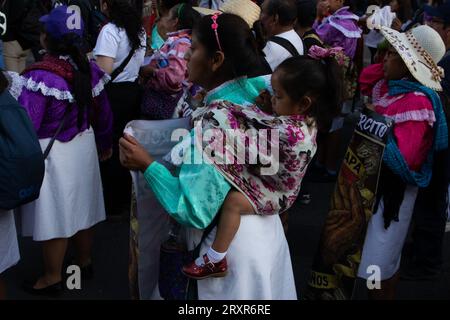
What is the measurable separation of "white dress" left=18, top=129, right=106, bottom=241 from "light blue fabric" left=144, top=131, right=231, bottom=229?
67.2 inches

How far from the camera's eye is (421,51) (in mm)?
3312

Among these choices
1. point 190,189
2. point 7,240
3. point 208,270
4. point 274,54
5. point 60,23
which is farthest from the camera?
point 274,54

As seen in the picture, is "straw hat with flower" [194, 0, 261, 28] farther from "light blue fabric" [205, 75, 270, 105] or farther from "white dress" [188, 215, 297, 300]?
"white dress" [188, 215, 297, 300]

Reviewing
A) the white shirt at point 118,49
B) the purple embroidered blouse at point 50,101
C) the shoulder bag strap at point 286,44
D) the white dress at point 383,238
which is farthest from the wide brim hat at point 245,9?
the white dress at point 383,238

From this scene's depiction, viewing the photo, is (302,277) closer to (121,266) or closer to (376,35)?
(121,266)

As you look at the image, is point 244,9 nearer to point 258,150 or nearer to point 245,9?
point 245,9

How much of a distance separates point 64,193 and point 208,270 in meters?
1.78

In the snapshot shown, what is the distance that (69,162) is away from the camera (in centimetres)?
388

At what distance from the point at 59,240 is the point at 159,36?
76.9 inches

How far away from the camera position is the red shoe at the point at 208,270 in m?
2.34

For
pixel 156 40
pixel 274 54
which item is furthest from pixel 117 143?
pixel 274 54

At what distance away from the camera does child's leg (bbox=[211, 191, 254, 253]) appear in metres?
2.30

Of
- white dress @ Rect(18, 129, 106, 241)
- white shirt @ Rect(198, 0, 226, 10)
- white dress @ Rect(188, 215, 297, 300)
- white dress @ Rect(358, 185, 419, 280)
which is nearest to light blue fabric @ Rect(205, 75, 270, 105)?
white dress @ Rect(188, 215, 297, 300)

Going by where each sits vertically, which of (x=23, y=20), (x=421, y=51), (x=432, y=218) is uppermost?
(x=421, y=51)
